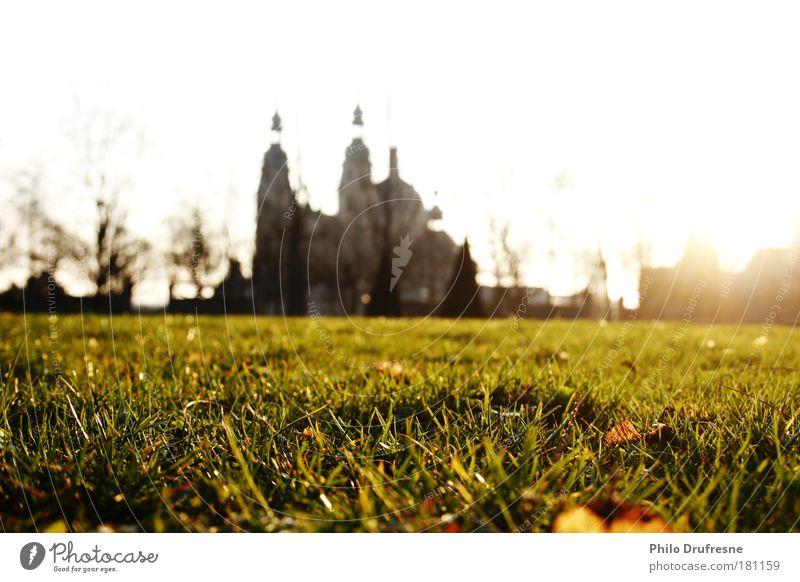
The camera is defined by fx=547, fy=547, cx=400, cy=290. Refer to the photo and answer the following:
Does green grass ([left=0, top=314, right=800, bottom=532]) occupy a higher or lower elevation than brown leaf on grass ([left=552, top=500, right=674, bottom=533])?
higher

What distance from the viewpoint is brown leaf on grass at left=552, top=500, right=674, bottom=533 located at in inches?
62.1

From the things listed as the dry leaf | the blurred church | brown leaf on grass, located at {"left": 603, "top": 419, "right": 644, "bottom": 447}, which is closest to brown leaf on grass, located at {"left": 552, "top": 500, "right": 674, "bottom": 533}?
the dry leaf

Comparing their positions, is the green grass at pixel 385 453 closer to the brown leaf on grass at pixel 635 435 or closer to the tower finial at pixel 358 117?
the brown leaf on grass at pixel 635 435

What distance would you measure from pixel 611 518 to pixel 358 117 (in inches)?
93.4

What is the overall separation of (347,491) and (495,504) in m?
0.46

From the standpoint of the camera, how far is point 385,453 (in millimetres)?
1851

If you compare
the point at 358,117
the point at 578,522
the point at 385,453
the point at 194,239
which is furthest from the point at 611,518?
the point at 194,239

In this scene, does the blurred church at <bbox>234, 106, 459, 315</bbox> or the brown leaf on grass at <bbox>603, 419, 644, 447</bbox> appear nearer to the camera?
the brown leaf on grass at <bbox>603, 419, 644, 447</bbox>

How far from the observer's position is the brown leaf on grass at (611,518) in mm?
1577
